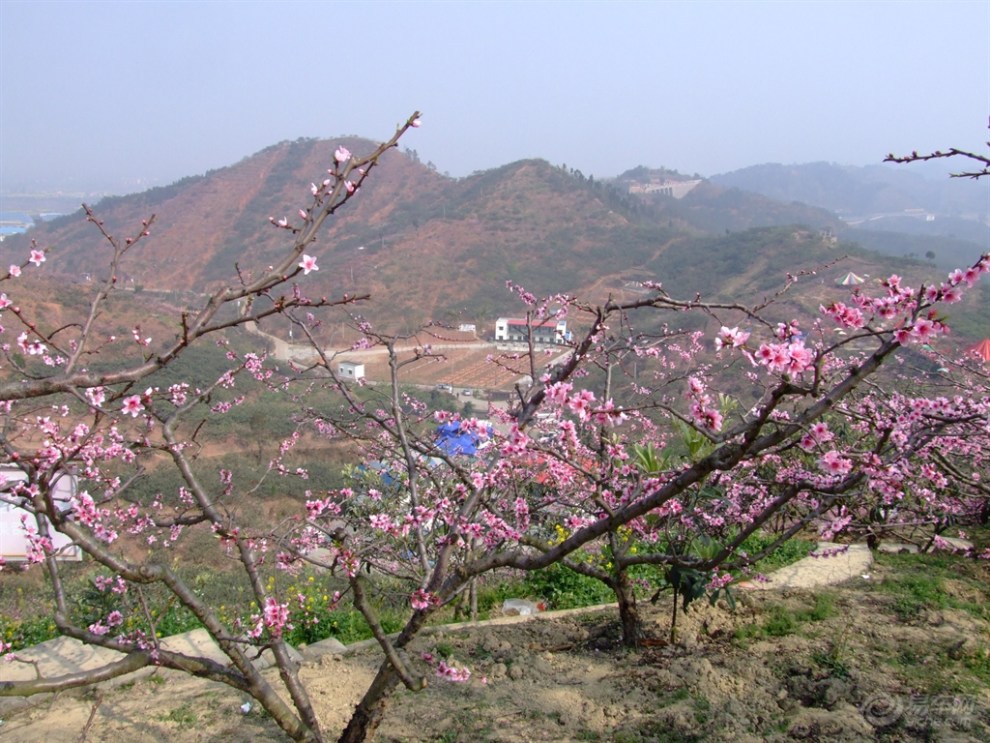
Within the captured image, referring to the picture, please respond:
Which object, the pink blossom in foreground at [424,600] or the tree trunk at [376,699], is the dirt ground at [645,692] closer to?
the tree trunk at [376,699]

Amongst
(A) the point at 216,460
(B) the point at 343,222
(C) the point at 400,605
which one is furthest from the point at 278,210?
(C) the point at 400,605

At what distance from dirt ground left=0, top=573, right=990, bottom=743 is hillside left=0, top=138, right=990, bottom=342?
2245 cm

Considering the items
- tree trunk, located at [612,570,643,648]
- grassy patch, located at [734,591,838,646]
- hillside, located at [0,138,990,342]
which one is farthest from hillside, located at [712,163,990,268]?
tree trunk, located at [612,570,643,648]

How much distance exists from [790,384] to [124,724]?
11.5ft

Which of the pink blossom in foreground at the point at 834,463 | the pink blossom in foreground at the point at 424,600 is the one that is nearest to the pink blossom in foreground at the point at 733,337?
the pink blossom in foreground at the point at 834,463

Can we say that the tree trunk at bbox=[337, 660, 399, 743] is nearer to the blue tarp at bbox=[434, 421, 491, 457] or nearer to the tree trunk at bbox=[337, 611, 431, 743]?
the tree trunk at bbox=[337, 611, 431, 743]

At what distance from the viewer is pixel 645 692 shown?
12.3ft

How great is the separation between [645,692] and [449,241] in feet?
195

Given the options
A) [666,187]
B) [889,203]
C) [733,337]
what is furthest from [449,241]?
[889,203]

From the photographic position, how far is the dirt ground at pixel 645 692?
3336 millimetres

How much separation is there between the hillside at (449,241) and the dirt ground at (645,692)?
22.4 m

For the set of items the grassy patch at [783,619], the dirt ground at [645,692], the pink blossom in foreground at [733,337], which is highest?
the pink blossom in foreground at [733,337]

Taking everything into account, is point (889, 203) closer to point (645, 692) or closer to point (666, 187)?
point (666, 187)

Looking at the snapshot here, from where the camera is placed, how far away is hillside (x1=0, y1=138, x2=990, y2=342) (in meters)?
46.3
